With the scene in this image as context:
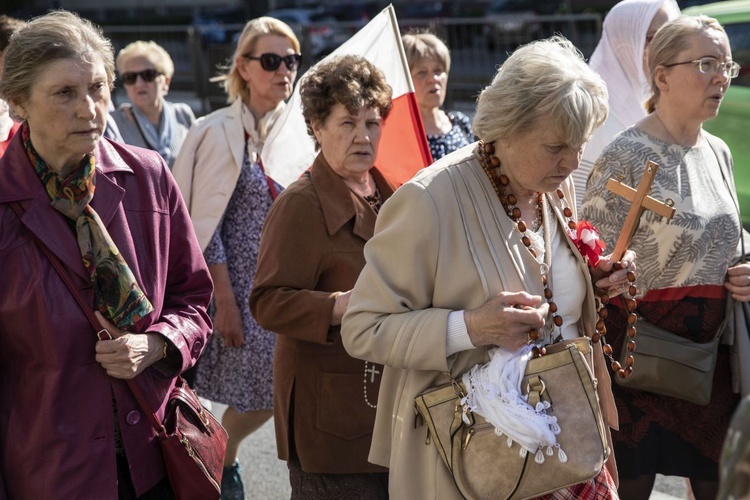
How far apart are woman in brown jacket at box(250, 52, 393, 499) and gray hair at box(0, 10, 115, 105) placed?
93 centimetres

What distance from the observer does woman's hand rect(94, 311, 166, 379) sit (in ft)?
9.12

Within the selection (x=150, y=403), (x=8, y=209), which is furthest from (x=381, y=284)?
(x=8, y=209)

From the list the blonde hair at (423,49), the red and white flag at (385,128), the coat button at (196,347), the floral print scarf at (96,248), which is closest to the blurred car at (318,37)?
the blonde hair at (423,49)

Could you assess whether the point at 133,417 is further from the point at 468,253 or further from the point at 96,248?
the point at 468,253

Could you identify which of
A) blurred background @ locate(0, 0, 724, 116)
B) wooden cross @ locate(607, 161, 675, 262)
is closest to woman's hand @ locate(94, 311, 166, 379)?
wooden cross @ locate(607, 161, 675, 262)

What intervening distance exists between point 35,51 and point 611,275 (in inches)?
63.7

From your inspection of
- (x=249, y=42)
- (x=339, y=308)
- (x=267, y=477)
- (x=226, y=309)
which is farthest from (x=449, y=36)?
(x=339, y=308)

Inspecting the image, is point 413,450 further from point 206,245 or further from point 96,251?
point 206,245

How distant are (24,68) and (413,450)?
140 cm

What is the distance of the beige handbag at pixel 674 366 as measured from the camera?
3656 mm

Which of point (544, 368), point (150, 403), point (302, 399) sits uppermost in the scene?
point (544, 368)

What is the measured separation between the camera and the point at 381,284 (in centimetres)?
271

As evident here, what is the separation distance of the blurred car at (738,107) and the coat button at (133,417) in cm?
533

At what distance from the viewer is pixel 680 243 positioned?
367cm
